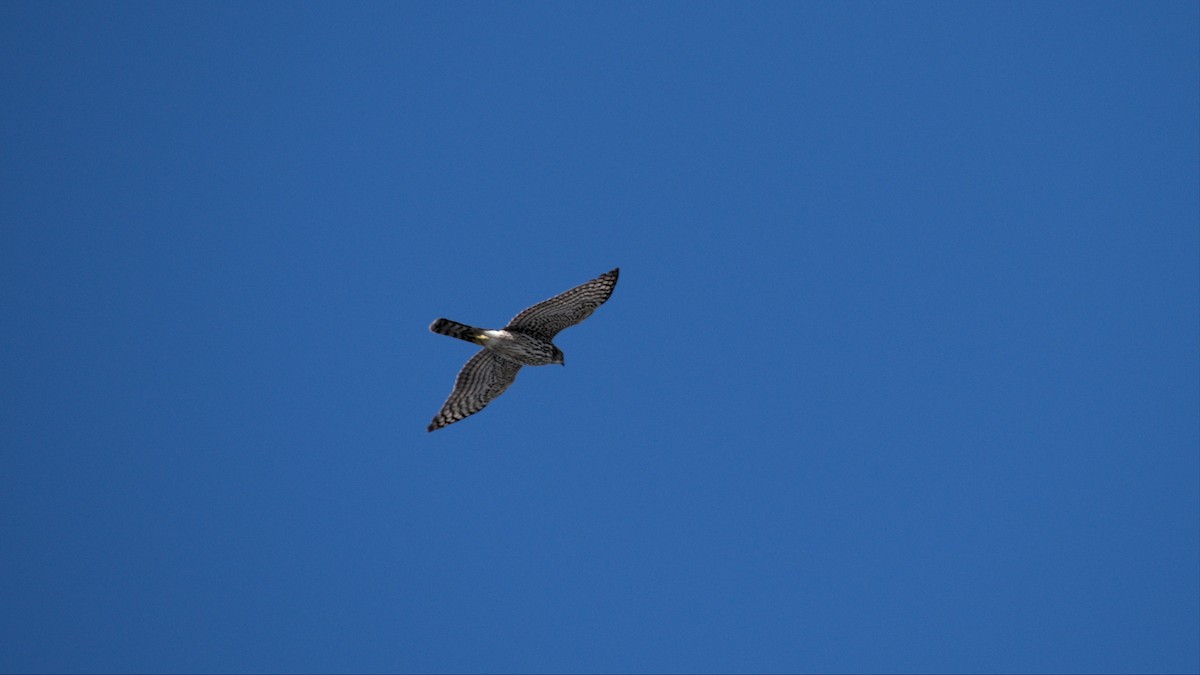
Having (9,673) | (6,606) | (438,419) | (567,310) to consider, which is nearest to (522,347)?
(567,310)

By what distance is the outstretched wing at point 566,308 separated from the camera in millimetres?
15602

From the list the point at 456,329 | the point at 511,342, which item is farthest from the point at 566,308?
the point at 456,329

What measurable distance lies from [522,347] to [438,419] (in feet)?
6.71

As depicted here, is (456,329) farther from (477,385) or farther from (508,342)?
(477,385)

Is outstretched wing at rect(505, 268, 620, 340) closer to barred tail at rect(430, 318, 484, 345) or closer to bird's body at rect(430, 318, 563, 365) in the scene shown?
bird's body at rect(430, 318, 563, 365)

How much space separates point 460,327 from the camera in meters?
15.6

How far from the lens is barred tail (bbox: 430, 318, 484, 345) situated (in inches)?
608

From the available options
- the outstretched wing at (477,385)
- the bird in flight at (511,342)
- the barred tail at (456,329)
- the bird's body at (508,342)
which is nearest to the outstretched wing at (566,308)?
the bird in flight at (511,342)

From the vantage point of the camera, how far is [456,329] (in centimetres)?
1557

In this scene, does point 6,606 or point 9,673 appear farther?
point 6,606

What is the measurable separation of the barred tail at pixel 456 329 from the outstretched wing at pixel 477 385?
2.87ft

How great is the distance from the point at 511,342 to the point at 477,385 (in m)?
1.51

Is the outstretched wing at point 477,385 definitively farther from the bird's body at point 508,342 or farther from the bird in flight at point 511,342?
the bird's body at point 508,342

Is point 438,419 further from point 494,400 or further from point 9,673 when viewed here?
point 9,673
